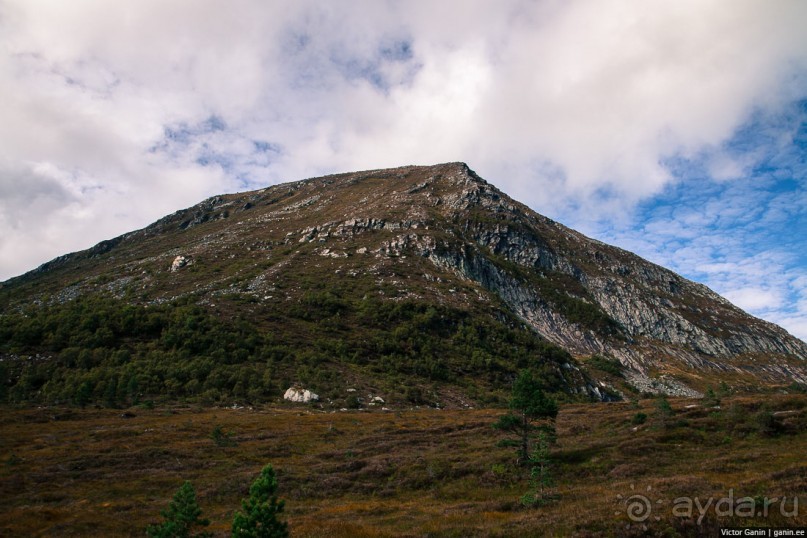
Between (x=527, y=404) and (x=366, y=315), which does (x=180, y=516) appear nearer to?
(x=527, y=404)

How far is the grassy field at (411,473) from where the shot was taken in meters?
16.9

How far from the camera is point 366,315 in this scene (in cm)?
9631

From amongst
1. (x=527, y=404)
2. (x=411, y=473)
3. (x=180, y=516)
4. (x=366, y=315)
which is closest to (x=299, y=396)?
(x=366, y=315)

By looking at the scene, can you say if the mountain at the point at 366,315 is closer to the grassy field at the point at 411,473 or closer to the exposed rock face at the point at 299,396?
the exposed rock face at the point at 299,396

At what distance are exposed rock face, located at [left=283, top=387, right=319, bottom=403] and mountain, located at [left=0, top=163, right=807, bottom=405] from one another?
78.7 inches

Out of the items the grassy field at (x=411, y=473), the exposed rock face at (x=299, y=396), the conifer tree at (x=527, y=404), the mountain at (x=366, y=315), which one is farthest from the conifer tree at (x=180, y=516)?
the exposed rock face at (x=299, y=396)

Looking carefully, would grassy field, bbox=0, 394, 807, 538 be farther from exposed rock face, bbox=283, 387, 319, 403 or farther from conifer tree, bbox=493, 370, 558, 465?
exposed rock face, bbox=283, 387, 319, 403

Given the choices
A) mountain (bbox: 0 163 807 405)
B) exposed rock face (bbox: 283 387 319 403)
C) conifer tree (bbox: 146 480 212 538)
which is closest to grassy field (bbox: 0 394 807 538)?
conifer tree (bbox: 146 480 212 538)

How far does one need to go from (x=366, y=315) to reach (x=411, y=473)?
223ft

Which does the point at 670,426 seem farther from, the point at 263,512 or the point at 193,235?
the point at 193,235

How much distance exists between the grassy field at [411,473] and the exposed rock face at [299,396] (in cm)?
1489

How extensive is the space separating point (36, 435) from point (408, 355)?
2351 inches

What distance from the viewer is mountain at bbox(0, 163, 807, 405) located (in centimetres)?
6875

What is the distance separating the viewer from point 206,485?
1118 inches
